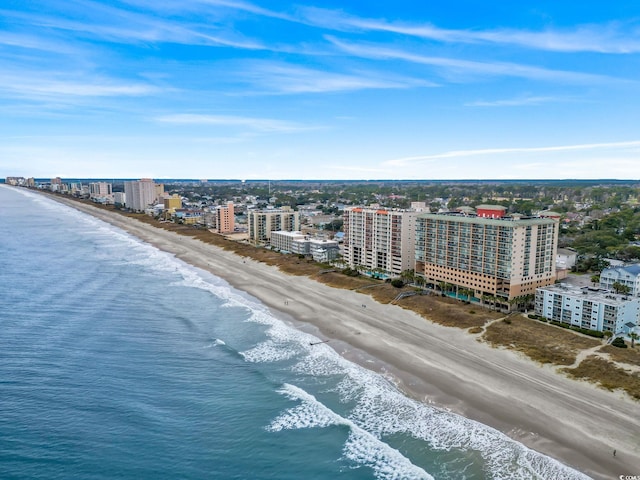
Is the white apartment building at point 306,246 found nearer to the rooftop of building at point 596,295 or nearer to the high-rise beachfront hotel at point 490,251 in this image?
the high-rise beachfront hotel at point 490,251

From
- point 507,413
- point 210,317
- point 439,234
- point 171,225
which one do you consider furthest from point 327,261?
point 171,225

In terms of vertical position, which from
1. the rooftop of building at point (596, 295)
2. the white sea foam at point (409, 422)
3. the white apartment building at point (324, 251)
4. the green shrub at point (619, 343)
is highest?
the rooftop of building at point (596, 295)

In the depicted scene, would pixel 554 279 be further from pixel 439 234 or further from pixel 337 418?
pixel 337 418

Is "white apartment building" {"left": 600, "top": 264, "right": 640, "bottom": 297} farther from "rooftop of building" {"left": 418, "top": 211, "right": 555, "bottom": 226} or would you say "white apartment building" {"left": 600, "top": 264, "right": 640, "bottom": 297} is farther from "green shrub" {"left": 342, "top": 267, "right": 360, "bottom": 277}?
"green shrub" {"left": 342, "top": 267, "right": 360, "bottom": 277}

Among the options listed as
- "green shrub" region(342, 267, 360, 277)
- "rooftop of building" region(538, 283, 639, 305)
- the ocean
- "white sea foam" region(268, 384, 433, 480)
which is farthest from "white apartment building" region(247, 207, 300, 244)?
"white sea foam" region(268, 384, 433, 480)

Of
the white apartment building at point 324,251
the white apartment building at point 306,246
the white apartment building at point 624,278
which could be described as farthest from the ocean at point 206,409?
the white apartment building at point 624,278

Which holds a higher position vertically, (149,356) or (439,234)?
(439,234)
